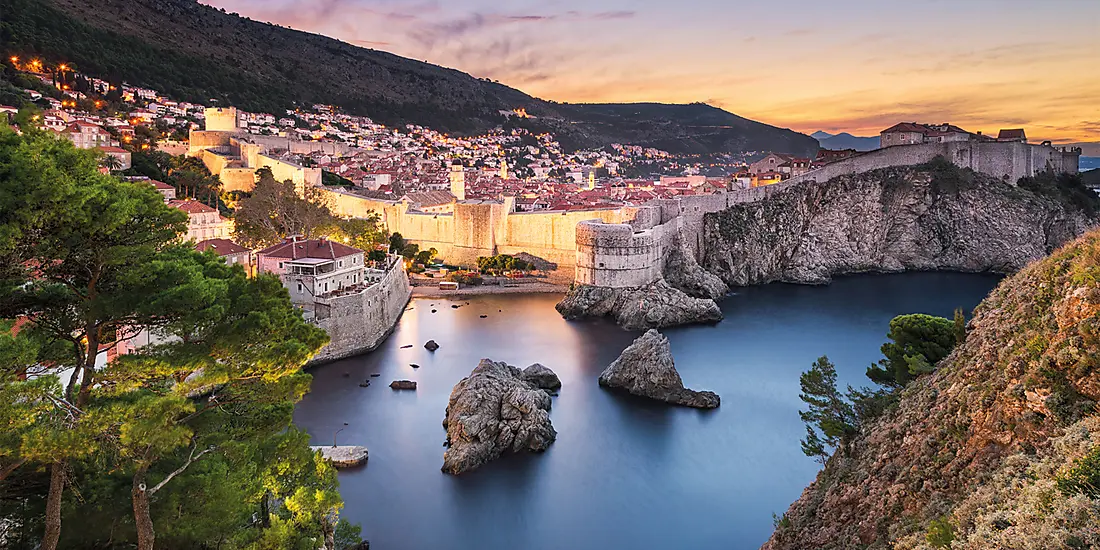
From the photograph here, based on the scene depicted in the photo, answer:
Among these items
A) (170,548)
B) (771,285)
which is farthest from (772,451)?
(771,285)

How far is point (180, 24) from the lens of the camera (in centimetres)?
5162

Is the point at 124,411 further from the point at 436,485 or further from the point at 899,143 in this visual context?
the point at 899,143

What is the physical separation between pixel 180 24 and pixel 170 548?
58465 millimetres

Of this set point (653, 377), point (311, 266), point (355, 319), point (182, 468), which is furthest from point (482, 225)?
point (182, 468)

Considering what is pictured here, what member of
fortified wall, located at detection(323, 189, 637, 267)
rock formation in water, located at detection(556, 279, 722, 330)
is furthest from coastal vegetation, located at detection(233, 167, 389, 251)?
rock formation in water, located at detection(556, 279, 722, 330)

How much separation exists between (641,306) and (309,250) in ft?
27.7

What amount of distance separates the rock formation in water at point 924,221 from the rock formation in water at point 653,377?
13978 mm

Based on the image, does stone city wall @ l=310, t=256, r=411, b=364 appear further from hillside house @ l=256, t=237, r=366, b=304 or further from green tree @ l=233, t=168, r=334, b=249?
green tree @ l=233, t=168, r=334, b=249

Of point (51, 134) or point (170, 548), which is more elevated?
point (51, 134)

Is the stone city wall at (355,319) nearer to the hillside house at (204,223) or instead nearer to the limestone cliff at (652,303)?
the limestone cliff at (652,303)

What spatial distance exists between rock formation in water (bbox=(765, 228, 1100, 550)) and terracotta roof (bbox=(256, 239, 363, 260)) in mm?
11646

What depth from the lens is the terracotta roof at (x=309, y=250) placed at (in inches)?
547

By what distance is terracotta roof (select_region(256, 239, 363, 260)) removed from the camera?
45.6 ft

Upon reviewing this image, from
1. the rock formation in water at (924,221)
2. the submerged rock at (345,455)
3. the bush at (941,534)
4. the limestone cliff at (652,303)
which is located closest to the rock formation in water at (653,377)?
the limestone cliff at (652,303)
